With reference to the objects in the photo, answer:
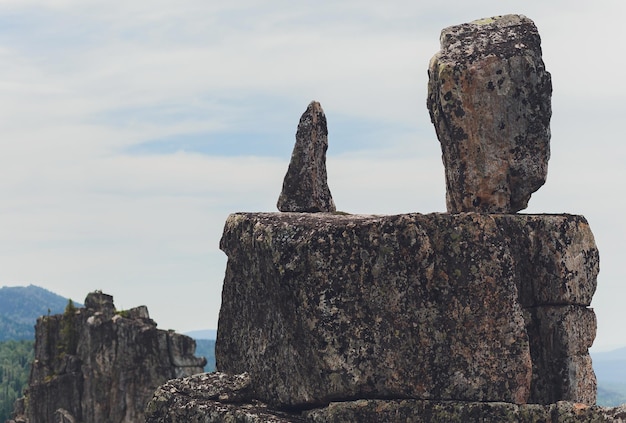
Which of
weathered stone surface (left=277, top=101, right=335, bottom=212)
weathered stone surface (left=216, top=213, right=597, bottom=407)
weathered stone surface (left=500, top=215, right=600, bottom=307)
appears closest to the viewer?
weathered stone surface (left=216, top=213, right=597, bottom=407)

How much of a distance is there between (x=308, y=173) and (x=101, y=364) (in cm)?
9723

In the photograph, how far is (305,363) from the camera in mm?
19656

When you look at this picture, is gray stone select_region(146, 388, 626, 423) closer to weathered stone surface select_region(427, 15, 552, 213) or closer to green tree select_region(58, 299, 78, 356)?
weathered stone surface select_region(427, 15, 552, 213)

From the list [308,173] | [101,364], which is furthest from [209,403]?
[101,364]

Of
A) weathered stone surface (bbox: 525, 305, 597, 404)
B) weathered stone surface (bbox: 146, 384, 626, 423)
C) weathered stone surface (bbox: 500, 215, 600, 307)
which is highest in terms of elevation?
weathered stone surface (bbox: 500, 215, 600, 307)

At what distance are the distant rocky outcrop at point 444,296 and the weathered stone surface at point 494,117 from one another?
0.03 metres

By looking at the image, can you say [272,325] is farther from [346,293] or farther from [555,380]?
[555,380]

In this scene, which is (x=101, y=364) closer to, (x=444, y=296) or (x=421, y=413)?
(x=421, y=413)

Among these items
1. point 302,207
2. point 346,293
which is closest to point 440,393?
point 346,293

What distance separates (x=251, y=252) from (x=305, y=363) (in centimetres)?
300

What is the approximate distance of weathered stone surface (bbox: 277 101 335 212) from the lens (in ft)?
83.2

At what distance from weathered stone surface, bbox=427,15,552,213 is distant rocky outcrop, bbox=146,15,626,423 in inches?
1.2

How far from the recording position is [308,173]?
2538cm

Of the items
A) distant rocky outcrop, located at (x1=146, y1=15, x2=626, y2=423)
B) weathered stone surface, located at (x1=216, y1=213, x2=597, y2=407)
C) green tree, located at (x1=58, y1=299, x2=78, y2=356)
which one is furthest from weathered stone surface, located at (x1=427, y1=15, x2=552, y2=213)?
green tree, located at (x1=58, y1=299, x2=78, y2=356)
